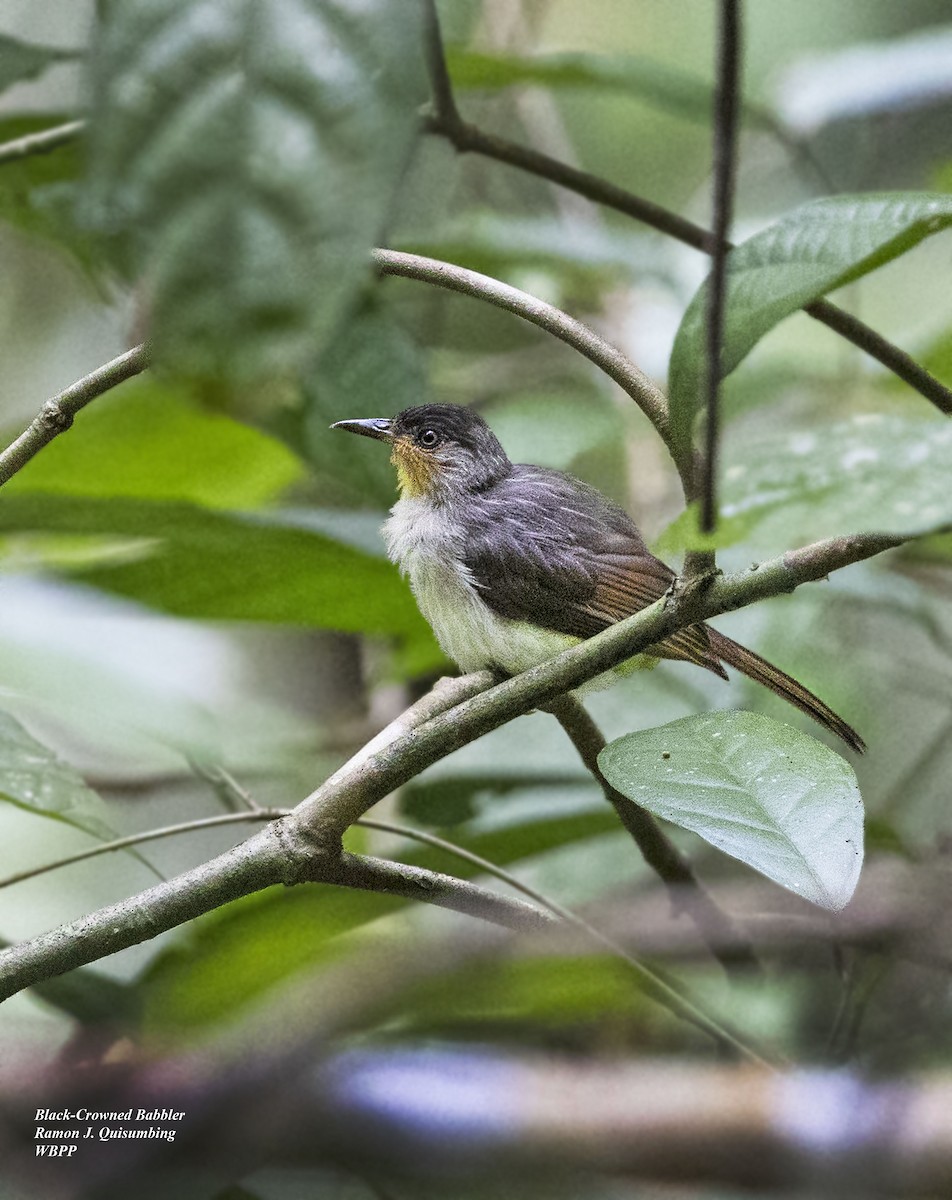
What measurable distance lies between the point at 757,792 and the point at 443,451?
3.29 ft

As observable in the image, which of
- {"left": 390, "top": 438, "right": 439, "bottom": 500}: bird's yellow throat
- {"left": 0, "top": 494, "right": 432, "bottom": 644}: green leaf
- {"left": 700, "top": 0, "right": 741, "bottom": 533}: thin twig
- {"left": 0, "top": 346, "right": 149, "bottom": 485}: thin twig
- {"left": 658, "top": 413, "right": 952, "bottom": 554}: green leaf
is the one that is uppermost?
{"left": 390, "top": 438, "right": 439, "bottom": 500}: bird's yellow throat

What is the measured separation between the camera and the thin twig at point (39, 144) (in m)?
1.47

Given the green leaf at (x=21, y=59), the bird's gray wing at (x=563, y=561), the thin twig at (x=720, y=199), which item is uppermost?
the green leaf at (x=21, y=59)

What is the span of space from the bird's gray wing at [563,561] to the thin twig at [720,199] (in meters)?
0.80

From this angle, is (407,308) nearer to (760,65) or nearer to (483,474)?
(483,474)

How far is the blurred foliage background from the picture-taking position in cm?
144

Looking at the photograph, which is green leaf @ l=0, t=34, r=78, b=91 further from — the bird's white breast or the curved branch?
the curved branch

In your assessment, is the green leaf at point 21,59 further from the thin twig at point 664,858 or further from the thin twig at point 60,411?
the thin twig at point 664,858

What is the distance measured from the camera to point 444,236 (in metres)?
2.34

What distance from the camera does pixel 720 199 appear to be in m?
0.66

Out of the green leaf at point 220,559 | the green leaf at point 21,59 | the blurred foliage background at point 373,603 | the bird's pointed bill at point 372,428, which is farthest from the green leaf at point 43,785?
the green leaf at point 21,59

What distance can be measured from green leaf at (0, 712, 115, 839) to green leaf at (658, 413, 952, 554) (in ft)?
2.68

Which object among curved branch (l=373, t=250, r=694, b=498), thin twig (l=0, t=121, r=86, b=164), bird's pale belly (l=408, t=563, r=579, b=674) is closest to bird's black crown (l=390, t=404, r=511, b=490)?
bird's pale belly (l=408, t=563, r=579, b=674)

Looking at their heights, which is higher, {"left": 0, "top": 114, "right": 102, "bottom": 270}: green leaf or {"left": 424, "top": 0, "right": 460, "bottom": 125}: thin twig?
{"left": 0, "top": 114, "right": 102, "bottom": 270}: green leaf
